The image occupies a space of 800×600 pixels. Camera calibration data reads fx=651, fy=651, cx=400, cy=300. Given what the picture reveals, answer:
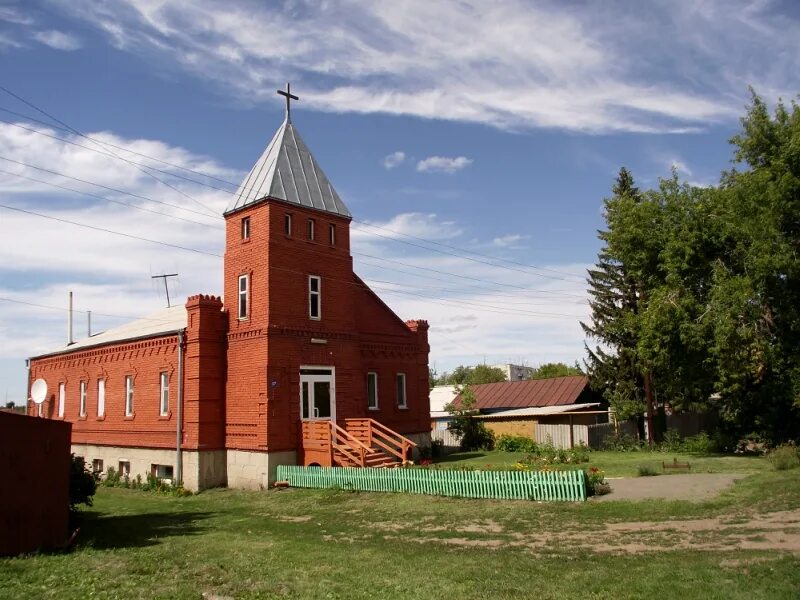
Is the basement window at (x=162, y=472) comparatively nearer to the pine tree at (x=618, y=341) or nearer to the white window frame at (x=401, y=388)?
the white window frame at (x=401, y=388)

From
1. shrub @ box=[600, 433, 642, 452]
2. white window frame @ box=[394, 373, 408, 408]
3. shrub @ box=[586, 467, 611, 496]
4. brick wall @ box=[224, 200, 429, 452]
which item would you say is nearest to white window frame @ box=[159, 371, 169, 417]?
brick wall @ box=[224, 200, 429, 452]

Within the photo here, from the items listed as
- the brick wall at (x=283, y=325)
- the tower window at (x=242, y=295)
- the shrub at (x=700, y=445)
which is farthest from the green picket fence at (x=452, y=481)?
the shrub at (x=700, y=445)

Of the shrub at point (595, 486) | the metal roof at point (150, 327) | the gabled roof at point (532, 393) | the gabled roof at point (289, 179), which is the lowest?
the shrub at point (595, 486)

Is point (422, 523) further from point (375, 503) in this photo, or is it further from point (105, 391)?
point (105, 391)

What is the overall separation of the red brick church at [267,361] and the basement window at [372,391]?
0.07m

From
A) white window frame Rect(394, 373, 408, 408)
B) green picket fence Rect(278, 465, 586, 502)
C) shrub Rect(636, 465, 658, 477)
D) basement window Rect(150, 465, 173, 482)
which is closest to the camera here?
green picket fence Rect(278, 465, 586, 502)

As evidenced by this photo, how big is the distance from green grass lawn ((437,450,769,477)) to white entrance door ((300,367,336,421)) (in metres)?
5.01

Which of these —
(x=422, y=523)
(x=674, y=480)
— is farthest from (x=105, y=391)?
(x=674, y=480)

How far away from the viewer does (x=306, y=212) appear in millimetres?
25312

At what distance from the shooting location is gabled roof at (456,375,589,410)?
136 ft

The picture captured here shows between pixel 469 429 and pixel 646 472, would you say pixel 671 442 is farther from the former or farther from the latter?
pixel 646 472

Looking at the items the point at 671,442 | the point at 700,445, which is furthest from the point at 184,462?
the point at 671,442

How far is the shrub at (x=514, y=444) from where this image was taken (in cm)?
3282

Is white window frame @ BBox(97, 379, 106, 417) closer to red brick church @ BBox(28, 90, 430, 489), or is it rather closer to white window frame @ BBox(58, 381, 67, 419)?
red brick church @ BBox(28, 90, 430, 489)
